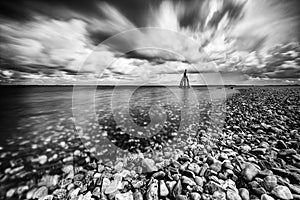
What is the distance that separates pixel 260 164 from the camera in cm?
297

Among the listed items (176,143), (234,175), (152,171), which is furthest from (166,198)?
(176,143)

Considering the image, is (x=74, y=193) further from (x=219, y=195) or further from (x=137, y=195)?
(x=219, y=195)

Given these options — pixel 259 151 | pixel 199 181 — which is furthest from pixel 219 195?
pixel 259 151

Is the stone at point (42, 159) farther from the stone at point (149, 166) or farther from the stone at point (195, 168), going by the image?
the stone at point (195, 168)

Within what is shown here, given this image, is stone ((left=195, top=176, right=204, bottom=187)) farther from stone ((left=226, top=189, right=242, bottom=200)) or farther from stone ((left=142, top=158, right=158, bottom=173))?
stone ((left=142, top=158, right=158, bottom=173))

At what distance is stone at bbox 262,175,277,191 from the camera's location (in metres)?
2.28

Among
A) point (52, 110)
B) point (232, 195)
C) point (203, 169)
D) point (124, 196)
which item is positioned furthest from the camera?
point (52, 110)

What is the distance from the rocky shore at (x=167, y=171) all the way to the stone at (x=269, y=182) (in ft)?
0.05

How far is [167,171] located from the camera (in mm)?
2992

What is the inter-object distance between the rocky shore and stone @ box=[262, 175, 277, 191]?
0.6 inches

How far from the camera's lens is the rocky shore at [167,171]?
235 centimetres

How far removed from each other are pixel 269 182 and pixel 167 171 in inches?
84.6

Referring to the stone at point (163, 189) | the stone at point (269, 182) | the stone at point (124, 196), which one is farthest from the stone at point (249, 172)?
the stone at point (124, 196)

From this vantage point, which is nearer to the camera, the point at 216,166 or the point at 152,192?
the point at 152,192
